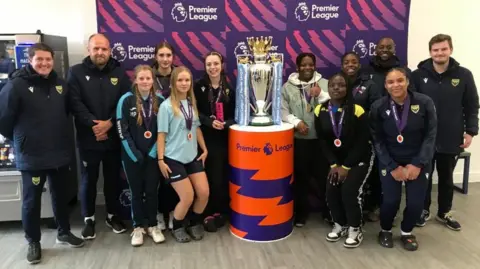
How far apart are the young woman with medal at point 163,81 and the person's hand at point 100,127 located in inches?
18.2

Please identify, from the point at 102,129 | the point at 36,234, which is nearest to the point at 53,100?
the point at 102,129

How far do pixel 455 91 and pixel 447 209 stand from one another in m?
0.99

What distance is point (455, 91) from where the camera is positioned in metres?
3.52

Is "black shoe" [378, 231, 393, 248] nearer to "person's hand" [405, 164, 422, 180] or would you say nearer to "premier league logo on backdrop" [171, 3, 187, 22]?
"person's hand" [405, 164, 422, 180]

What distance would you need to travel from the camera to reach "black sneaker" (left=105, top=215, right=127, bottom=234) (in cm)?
366

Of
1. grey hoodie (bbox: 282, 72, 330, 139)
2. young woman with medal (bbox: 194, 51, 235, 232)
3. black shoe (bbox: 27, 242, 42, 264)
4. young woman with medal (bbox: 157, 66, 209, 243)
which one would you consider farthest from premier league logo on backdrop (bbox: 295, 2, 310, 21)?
black shoe (bbox: 27, 242, 42, 264)

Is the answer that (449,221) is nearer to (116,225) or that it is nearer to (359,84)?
(359,84)

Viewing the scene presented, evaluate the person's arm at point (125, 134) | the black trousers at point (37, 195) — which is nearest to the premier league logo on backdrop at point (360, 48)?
the person's arm at point (125, 134)

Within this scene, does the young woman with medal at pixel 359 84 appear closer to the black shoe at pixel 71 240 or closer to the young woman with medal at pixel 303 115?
the young woman with medal at pixel 303 115

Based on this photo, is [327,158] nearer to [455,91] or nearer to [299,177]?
[299,177]

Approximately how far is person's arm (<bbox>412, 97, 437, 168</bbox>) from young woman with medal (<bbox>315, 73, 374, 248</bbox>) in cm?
36

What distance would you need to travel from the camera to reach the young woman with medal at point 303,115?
3.63 metres

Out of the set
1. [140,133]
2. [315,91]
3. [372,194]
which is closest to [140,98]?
[140,133]

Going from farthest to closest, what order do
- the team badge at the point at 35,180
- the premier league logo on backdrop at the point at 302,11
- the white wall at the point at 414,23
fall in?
the white wall at the point at 414,23
the premier league logo on backdrop at the point at 302,11
the team badge at the point at 35,180
